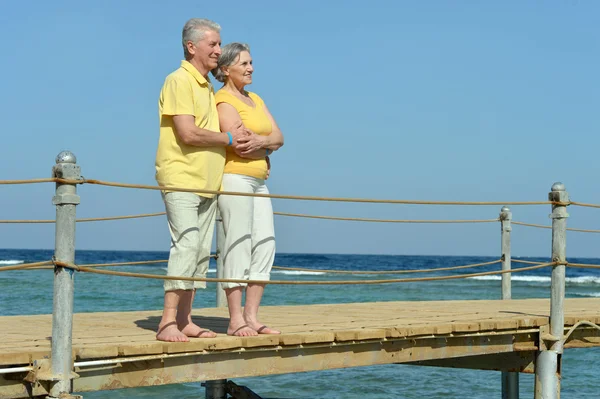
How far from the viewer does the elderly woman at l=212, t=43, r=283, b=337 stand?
4.96 metres

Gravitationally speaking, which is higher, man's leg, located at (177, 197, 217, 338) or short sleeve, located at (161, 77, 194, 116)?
short sleeve, located at (161, 77, 194, 116)

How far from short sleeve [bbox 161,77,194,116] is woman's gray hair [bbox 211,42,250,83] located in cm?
39

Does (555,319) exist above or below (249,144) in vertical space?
below

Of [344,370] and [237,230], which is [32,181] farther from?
[344,370]

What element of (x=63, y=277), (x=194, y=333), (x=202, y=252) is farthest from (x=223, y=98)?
(x=63, y=277)

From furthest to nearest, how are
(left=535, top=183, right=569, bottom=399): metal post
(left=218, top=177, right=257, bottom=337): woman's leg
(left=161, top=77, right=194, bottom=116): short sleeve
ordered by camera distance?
1. (left=535, top=183, right=569, bottom=399): metal post
2. (left=218, top=177, right=257, bottom=337): woman's leg
3. (left=161, top=77, right=194, bottom=116): short sleeve

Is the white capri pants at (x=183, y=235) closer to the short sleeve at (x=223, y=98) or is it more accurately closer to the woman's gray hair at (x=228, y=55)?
the short sleeve at (x=223, y=98)

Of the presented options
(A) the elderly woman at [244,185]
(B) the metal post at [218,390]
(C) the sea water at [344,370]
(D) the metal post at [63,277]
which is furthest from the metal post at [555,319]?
(C) the sea water at [344,370]

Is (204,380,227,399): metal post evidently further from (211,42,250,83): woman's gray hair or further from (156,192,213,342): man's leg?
(211,42,250,83): woman's gray hair

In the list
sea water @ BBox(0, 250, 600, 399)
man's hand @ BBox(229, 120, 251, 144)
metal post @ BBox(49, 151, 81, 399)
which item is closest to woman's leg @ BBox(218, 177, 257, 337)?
man's hand @ BBox(229, 120, 251, 144)

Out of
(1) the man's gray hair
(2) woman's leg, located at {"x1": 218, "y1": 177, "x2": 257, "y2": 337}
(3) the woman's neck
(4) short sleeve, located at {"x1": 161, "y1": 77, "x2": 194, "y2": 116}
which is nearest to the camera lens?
(4) short sleeve, located at {"x1": 161, "y1": 77, "x2": 194, "y2": 116}

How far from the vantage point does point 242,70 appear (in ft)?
16.5

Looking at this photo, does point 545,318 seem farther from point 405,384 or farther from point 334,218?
point 405,384

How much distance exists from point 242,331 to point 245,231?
0.55 m
